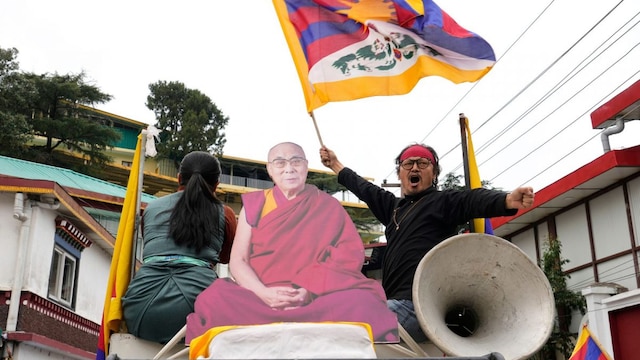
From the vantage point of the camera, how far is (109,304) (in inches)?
159

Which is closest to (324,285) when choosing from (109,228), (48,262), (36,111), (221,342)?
(221,342)

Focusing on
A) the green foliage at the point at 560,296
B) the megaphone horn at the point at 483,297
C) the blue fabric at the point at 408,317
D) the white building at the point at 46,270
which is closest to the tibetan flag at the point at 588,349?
the green foliage at the point at 560,296

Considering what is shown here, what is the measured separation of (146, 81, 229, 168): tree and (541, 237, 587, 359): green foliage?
25864 mm

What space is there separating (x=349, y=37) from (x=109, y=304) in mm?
2746

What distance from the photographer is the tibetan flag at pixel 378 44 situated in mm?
5172

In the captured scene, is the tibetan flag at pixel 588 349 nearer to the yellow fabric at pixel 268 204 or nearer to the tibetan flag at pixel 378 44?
the tibetan flag at pixel 378 44

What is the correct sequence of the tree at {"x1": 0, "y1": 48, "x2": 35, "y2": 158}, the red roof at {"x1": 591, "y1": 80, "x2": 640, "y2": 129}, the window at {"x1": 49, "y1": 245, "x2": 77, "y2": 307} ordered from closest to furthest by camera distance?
the red roof at {"x1": 591, "y1": 80, "x2": 640, "y2": 129}, the window at {"x1": 49, "y1": 245, "x2": 77, "y2": 307}, the tree at {"x1": 0, "y1": 48, "x2": 35, "y2": 158}

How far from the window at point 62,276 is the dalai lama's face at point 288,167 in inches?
539

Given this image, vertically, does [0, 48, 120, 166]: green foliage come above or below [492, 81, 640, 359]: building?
above

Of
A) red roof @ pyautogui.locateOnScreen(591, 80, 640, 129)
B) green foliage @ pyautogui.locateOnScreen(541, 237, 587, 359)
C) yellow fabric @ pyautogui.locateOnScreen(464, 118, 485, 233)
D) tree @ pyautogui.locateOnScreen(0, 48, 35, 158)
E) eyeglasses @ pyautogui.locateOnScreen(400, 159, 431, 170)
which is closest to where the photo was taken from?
eyeglasses @ pyautogui.locateOnScreen(400, 159, 431, 170)

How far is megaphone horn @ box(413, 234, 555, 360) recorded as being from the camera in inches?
142

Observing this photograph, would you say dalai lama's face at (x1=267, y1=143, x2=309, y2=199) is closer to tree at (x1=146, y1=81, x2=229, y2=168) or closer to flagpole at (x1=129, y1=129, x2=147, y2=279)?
flagpole at (x1=129, y1=129, x2=147, y2=279)

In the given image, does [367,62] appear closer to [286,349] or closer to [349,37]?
[349,37]

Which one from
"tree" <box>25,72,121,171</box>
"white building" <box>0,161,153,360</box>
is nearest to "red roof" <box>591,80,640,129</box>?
"white building" <box>0,161,153,360</box>
